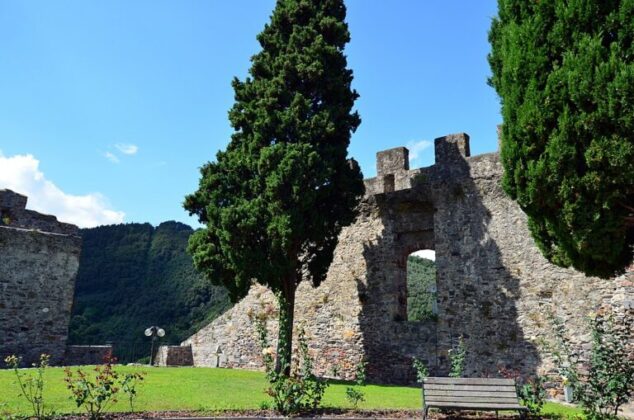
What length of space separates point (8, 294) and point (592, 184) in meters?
16.4

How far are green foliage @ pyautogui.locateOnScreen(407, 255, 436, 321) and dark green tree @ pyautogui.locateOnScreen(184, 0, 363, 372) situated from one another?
1035 centimetres

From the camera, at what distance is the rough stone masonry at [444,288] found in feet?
39.9

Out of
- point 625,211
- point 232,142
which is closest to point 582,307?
point 625,211

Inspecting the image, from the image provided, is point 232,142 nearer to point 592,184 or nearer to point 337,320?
point 337,320

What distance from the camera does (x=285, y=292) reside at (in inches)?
547

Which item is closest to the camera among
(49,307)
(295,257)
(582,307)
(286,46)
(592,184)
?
(592,184)

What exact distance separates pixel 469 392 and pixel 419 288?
19.7m

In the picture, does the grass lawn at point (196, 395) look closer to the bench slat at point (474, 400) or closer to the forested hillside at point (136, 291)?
the bench slat at point (474, 400)

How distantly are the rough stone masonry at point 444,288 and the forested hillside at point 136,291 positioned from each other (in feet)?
42.7

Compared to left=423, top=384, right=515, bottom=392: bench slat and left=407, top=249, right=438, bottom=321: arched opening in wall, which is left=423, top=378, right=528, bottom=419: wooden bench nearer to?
left=423, top=384, right=515, bottom=392: bench slat

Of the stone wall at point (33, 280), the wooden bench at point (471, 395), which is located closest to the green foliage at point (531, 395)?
the wooden bench at point (471, 395)

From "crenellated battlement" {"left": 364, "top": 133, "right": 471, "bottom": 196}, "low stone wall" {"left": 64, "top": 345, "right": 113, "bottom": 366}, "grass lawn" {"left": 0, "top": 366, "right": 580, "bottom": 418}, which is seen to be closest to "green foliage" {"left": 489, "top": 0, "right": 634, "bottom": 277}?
"grass lawn" {"left": 0, "top": 366, "right": 580, "bottom": 418}

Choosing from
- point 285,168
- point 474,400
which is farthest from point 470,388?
point 285,168

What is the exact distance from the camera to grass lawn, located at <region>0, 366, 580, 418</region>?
816cm
